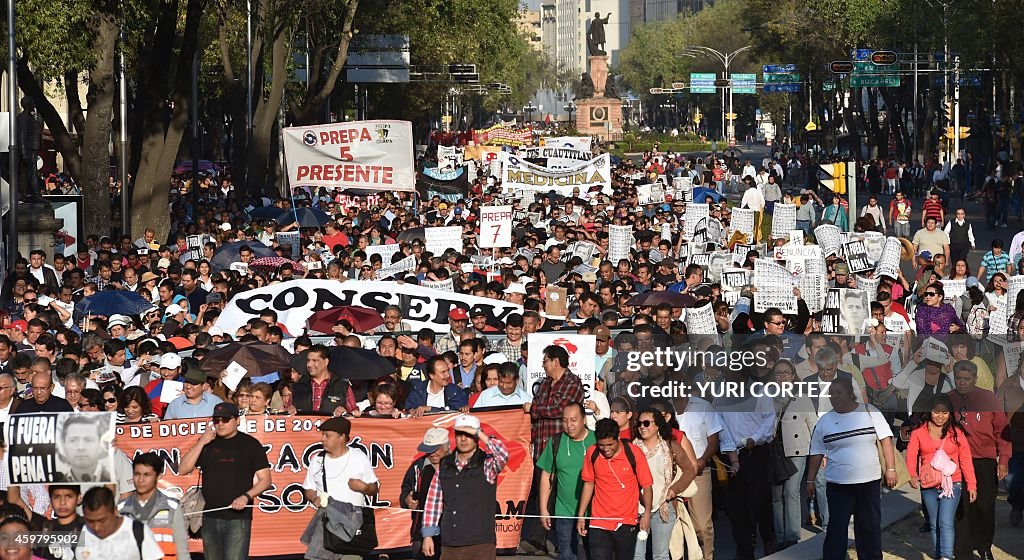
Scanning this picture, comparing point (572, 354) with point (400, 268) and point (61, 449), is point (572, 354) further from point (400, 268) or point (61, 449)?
point (400, 268)

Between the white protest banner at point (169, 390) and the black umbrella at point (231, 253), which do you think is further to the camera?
the black umbrella at point (231, 253)

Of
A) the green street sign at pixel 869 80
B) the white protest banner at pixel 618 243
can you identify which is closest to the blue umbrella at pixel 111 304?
the white protest banner at pixel 618 243

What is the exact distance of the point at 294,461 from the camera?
10.7 meters

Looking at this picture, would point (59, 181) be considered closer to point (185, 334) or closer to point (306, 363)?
point (185, 334)

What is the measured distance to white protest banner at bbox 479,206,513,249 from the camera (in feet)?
76.1

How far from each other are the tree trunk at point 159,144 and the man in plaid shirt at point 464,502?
1891cm

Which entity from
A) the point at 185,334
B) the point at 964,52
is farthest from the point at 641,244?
the point at 964,52

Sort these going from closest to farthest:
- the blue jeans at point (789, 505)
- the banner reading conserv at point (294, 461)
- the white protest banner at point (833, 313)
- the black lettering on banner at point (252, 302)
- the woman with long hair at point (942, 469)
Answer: the banner reading conserv at point (294, 461)
the woman with long hair at point (942, 469)
the blue jeans at point (789, 505)
the black lettering on banner at point (252, 302)
the white protest banner at point (833, 313)

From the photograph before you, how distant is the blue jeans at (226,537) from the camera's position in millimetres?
9570

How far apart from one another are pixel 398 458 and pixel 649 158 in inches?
1856

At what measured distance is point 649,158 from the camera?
57.5 m

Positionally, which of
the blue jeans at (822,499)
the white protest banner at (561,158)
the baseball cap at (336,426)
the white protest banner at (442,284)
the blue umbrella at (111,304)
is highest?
the white protest banner at (561,158)

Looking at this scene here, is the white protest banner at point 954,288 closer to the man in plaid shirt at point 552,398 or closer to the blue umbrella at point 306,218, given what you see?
the man in plaid shirt at point 552,398

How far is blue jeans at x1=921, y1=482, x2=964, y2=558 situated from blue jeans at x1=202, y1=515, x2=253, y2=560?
4.09 m
